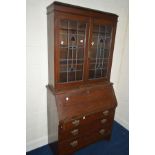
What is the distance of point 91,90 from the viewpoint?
2012mm

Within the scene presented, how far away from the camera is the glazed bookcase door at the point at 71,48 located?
1670 millimetres

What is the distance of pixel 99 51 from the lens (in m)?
2.06

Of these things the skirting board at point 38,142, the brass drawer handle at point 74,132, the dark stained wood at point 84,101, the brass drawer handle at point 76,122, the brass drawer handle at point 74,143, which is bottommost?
the skirting board at point 38,142

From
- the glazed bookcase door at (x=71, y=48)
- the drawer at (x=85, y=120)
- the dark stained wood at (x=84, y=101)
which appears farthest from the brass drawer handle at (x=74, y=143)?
the glazed bookcase door at (x=71, y=48)

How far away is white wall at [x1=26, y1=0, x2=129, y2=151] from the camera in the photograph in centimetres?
173

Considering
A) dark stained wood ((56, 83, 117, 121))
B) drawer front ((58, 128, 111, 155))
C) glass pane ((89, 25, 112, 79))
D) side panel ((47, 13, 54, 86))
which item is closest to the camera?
side panel ((47, 13, 54, 86))

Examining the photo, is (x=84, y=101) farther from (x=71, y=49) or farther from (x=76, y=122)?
(x=71, y=49)

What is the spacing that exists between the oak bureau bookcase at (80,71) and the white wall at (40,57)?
12 centimetres

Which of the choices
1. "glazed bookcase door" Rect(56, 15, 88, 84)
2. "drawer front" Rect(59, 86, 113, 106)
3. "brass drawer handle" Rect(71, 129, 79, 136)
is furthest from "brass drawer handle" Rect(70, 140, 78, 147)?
"glazed bookcase door" Rect(56, 15, 88, 84)

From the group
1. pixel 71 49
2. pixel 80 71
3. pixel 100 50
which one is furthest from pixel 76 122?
pixel 100 50

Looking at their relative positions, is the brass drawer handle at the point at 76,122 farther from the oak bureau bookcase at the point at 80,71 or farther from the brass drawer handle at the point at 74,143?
the brass drawer handle at the point at 74,143

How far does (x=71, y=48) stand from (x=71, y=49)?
0.01 m

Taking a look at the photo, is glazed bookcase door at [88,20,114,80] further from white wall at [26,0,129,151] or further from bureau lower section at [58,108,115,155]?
bureau lower section at [58,108,115,155]
